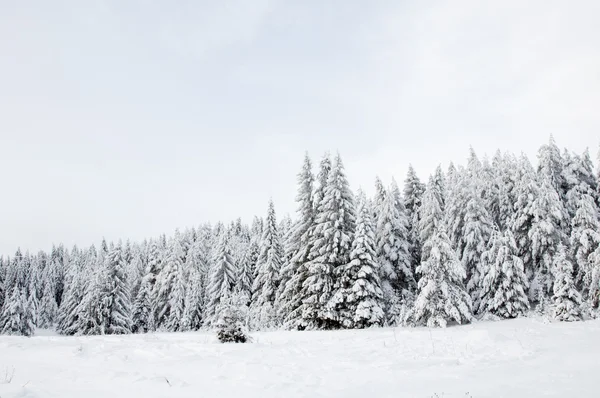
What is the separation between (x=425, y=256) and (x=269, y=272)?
1787 centimetres

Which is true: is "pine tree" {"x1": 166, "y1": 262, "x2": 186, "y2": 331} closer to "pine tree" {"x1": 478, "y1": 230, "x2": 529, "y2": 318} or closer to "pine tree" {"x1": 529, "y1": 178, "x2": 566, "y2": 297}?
"pine tree" {"x1": 478, "y1": 230, "x2": 529, "y2": 318}

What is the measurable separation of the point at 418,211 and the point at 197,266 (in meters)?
33.5

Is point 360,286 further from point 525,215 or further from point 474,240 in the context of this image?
point 525,215

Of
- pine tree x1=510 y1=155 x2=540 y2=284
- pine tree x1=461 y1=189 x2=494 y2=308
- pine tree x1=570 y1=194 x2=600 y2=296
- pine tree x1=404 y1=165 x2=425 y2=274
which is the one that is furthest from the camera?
pine tree x1=404 y1=165 x2=425 y2=274

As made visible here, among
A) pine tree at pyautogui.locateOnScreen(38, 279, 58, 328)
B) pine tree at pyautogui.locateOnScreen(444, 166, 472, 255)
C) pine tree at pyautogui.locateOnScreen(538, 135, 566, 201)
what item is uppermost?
pine tree at pyautogui.locateOnScreen(538, 135, 566, 201)

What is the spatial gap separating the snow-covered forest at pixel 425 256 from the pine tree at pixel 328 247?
0.28ft

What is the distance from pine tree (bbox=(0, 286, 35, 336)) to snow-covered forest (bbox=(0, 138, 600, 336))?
1433cm

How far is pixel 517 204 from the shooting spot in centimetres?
3606

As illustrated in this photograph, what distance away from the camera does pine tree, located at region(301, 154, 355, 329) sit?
98.3 ft

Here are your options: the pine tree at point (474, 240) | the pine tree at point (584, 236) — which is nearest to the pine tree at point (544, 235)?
the pine tree at point (584, 236)

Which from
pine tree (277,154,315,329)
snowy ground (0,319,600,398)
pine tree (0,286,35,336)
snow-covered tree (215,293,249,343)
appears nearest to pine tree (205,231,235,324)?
pine tree (277,154,315,329)

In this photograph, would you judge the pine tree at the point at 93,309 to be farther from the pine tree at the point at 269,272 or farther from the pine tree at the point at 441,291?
the pine tree at the point at 441,291

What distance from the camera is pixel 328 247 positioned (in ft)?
102

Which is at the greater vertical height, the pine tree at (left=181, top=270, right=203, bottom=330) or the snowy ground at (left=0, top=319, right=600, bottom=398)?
the pine tree at (left=181, top=270, right=203, bottom=330)
